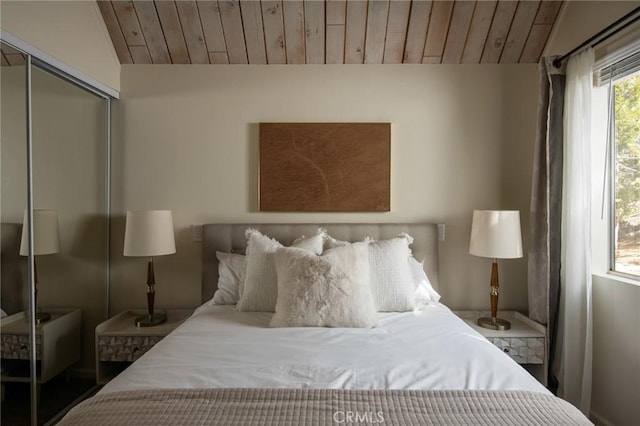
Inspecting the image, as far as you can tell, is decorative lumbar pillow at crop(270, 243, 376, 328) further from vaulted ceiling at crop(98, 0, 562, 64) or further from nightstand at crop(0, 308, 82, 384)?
vaulted ceiling at crop(98, 0, 562, 64)

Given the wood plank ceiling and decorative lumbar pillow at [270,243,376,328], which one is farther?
the wood plank ceiling

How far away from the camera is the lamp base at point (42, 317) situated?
2.09 m

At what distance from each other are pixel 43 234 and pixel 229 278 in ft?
3.56

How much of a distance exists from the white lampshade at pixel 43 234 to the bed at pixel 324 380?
95 cm

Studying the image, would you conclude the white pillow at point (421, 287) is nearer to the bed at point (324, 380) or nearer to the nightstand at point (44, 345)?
the bed at point (324, 380)

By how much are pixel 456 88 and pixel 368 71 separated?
2.20 feet

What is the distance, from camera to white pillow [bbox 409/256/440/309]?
2391mm

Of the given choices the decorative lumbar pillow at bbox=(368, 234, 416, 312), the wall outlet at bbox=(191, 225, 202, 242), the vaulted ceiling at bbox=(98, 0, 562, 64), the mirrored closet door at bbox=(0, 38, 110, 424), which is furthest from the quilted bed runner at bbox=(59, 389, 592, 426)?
the vaulted ceiling at bbox=(98, 0, 562, 64)

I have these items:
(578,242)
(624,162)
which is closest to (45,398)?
(578,242)

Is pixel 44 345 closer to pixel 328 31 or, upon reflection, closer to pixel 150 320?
pixel 150 320

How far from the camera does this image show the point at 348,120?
2781 mm

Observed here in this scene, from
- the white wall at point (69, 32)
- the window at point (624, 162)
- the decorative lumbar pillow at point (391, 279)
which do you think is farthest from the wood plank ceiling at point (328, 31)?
the decorative lumbar pillow at point (391, 279)

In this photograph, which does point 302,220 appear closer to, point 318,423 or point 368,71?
point 368,71

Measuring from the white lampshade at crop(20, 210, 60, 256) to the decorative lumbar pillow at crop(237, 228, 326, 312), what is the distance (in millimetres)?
1133
